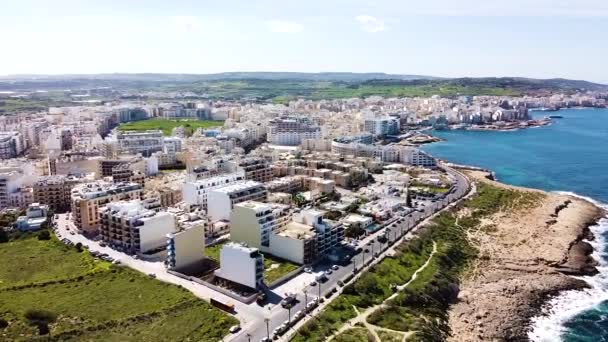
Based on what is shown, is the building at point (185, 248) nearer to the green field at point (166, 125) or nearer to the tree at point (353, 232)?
the tree at point (353, 232)

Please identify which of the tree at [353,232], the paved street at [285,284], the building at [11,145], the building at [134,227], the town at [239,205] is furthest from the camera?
the building at [11,145]

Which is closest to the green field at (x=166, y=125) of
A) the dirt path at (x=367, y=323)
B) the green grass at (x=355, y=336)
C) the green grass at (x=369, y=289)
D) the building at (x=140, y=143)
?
the building at (x=140, y=143)

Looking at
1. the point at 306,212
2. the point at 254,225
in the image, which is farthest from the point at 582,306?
the point at 254,225

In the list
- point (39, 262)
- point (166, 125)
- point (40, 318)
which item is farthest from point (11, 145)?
point (40, 318)

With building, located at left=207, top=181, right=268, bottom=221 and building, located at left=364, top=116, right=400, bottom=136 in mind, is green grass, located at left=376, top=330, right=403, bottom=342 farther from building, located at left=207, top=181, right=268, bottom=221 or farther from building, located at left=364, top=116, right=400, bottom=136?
building, located at left=364, top=116, right=400, bottom=136

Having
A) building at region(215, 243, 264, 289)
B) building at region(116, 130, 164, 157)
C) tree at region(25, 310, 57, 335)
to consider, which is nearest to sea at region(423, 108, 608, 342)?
building at region(215, 243, 264, 289)

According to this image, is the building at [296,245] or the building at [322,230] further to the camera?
the building at [322,230]
